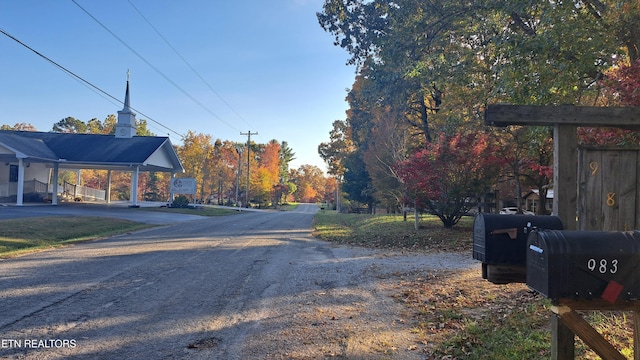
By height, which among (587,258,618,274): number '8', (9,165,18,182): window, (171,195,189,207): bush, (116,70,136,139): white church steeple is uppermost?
(116,70,136,139): white church steeple

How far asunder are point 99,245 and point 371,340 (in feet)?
37.0

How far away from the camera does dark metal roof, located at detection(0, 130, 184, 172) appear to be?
31439mm

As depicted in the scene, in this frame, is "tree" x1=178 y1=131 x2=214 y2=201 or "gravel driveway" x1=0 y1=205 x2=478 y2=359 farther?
"tree" x1=178 y1=131 x2=214 y2=201

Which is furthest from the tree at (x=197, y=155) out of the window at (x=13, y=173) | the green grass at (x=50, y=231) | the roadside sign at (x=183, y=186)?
the green grass at (x=50, y=231)

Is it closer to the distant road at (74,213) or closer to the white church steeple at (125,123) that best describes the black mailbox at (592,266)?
the distant road at (74,213)

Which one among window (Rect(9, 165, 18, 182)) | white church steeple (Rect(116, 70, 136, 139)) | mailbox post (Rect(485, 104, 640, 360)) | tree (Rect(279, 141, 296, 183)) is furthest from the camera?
tree (Rect(279, 141, 296, 183))

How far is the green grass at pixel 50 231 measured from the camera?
1249cm

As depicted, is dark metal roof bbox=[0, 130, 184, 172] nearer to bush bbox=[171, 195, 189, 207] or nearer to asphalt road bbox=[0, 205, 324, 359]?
bush bbox=[171, 195, 189, 207]

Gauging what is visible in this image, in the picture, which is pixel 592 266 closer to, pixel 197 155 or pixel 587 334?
pixel 587 334

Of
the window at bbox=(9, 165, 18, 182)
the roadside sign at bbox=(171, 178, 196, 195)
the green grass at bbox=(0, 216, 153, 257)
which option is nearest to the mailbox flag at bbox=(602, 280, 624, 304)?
the green grass at bbox=(0, 216, 153, 257)

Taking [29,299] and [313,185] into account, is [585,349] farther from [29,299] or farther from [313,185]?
[313,185]

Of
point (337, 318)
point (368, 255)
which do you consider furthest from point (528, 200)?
point (337, 318)

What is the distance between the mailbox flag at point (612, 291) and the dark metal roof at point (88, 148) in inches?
1330

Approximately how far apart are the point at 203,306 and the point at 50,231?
1269 cm
